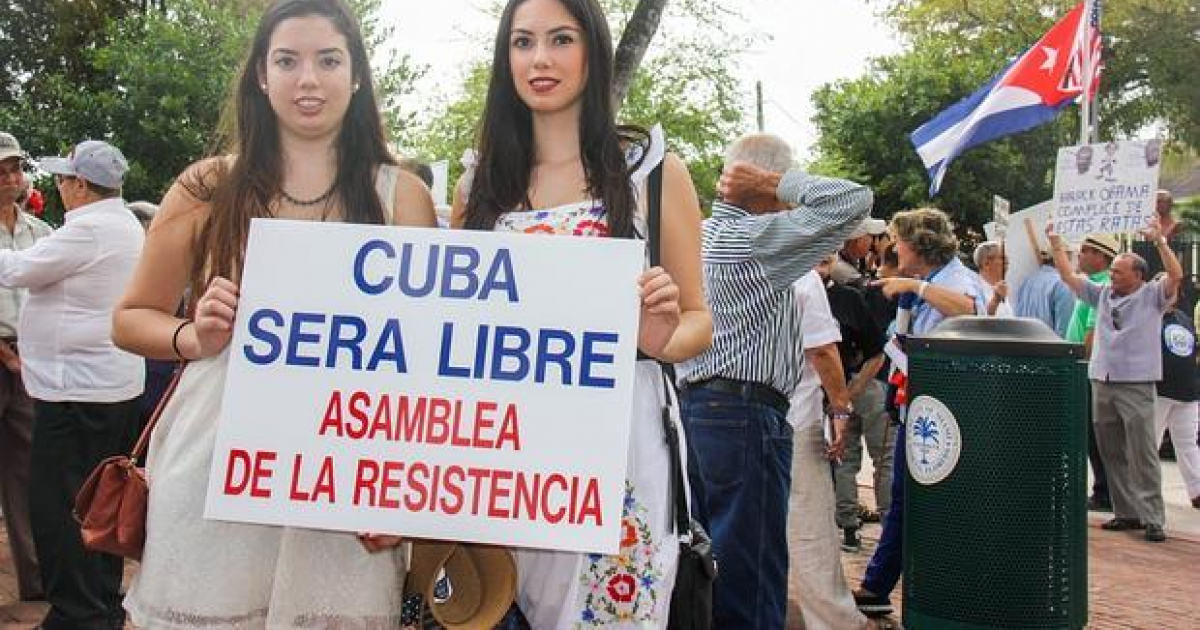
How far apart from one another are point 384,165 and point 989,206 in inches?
1170

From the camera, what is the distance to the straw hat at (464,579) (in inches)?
91.3

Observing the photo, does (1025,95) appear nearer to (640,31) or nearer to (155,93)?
(640,31)

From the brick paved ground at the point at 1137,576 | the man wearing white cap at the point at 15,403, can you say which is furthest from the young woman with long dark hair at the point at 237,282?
the man wearing white cap at the point at 15,403

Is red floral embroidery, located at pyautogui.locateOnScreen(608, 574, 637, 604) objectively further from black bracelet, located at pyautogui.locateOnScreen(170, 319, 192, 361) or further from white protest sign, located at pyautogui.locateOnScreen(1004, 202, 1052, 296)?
white protest sign, located at pyautogui.locateOnScreen(1004, 202, 1052, 296)

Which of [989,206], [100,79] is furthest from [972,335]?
[989,206]

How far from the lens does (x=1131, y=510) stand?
341 inches

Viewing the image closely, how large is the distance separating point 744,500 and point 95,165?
10.2ft

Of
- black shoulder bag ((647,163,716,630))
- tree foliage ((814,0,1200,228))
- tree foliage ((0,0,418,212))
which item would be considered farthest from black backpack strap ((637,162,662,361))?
tree foliage ((814,0,1200,228))

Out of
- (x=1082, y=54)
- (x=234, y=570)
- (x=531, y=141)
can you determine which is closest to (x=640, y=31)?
(x=1082, y=54)

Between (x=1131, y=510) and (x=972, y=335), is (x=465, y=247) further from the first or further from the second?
(x=1131, y=510)

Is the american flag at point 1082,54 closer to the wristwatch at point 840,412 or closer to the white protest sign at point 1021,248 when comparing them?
the white protest sign at point 1021,248

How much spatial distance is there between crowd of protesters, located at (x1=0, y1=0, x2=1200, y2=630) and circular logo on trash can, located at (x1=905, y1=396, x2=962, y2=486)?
488mm

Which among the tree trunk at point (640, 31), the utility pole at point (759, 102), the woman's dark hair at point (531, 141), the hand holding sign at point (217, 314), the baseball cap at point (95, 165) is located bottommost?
the hand holding sign at point (217, 314)

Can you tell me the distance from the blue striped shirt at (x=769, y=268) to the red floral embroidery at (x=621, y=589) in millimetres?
1722
